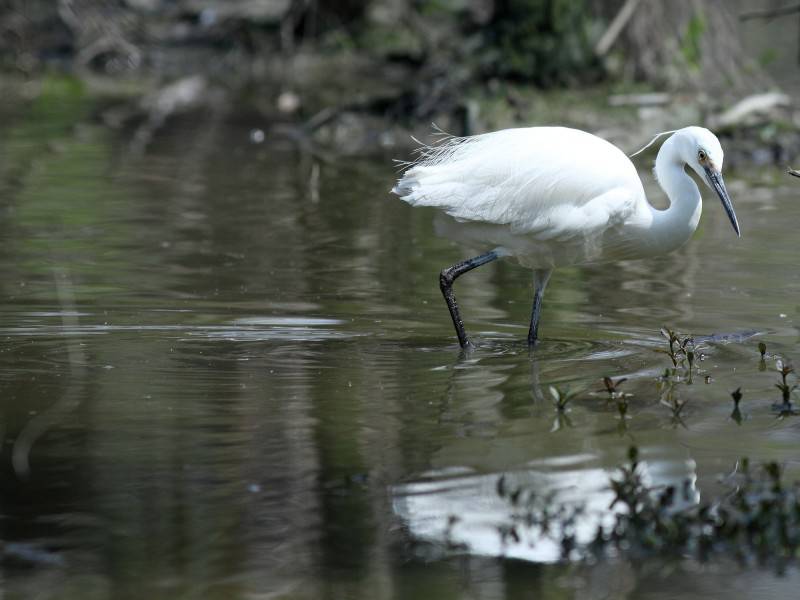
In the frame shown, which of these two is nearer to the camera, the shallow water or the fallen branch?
the shallow water

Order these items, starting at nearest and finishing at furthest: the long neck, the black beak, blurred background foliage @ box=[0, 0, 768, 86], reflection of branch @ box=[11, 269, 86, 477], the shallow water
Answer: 1. the shallow water
2. reflection of branch @ box=[11, 269, 86, 477]
3. the black beak
4. the long neck
5. blurred background foliage @ box=[0, 0, 768, 86]

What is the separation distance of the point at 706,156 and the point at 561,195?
30.4 inches

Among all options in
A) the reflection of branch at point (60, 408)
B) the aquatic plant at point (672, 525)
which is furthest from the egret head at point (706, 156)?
the reflection of branch at point (60, 408)

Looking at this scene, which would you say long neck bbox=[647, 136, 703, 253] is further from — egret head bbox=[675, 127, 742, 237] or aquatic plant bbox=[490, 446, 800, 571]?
aquatic plant bbox=[490, 446, 800, 571]

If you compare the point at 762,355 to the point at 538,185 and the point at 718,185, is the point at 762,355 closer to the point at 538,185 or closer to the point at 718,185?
the point at 718,185

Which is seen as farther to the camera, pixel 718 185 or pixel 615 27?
pixel 615 27

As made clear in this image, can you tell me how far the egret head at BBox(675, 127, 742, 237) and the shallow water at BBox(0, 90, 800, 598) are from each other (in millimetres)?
786

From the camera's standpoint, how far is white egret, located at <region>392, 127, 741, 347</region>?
7070mm

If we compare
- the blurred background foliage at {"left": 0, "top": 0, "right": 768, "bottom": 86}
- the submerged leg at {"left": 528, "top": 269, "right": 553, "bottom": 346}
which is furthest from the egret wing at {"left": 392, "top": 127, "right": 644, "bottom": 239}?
the blurred background foliage at {"left": 0, "top": 0, "right": 768, "bottom": 86}

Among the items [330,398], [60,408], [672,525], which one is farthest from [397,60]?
[672,525]

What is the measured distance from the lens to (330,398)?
6207 millimetres

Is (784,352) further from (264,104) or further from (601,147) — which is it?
(264,104)

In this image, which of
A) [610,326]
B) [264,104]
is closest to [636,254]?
[610,326]

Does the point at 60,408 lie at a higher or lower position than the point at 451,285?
lower
